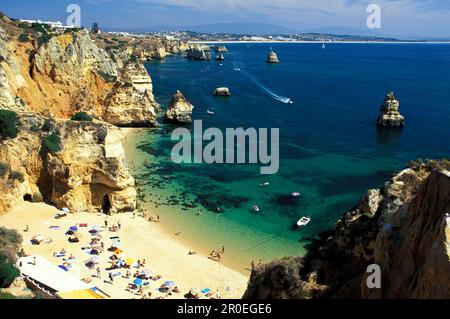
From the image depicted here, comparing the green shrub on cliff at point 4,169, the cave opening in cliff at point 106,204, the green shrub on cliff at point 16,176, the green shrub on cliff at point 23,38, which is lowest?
the cave opening in cliff at point 106,204

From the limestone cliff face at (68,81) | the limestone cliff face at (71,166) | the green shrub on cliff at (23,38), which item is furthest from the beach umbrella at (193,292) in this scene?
the green shrub on cliff at (23,38)

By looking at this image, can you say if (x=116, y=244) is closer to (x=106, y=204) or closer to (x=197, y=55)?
(x=106, y=204)

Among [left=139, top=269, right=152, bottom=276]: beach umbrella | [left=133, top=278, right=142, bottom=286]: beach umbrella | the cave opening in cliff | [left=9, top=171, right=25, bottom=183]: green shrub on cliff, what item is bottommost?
[left=133, top=278, right=142, bottom=286]: beach umbrella

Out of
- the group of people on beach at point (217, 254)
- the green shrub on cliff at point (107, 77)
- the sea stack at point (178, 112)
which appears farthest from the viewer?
the sea stack at point (178, 112)

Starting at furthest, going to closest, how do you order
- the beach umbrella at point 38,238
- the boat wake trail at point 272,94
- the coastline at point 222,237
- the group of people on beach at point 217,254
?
the boat wake trail at point 272,94, the coastline at point 222,237, the group of people on beach at point 217,254, the beach umbrella at point 38,238

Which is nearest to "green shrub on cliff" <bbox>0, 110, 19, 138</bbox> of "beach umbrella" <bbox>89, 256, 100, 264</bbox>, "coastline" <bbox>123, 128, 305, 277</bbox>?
"coastline" <bbox>123, 128, 305, 277</bbox>

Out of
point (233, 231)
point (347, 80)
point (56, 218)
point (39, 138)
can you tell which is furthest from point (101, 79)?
point (347, 80)

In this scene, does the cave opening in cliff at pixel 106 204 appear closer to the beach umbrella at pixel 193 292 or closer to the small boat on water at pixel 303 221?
the beach umbrella at pixel 193 292

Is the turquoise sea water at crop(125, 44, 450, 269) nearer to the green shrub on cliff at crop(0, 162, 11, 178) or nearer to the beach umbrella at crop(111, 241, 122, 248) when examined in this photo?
the beach umbrella at crop(111, 241, 122, 248)
